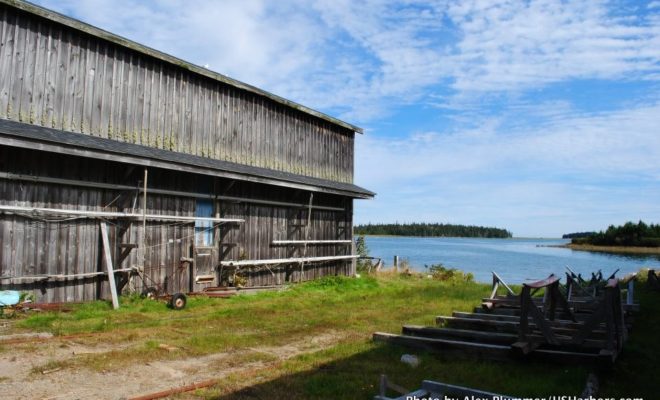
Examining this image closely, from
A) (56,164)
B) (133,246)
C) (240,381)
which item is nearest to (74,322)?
(133,246)

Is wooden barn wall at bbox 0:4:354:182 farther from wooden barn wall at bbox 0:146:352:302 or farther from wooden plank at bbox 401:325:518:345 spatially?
wooden plank at bbox 401:325:518:345

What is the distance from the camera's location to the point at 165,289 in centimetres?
1445

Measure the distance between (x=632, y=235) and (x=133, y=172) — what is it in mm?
92348

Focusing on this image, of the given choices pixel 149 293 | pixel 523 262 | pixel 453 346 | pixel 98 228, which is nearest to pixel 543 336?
pixel 453 346

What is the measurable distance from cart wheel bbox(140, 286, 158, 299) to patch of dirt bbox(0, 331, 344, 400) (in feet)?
15.5

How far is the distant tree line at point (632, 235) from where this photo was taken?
84250 millimetres

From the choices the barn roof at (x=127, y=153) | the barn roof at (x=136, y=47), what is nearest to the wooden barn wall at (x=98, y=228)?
the barn roof at (x=127, y=153)

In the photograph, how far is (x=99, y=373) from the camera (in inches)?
277

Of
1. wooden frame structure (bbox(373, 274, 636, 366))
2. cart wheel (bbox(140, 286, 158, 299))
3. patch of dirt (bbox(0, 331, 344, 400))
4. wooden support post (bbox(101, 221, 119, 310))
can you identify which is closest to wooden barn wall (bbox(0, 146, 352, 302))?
cart wheel (bbox(140, 286, 158, 299))

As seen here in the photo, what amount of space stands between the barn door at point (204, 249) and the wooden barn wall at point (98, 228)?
0.90 feet

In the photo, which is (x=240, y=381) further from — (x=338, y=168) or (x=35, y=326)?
(x=338, y=168)

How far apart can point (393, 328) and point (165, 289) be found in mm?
6688

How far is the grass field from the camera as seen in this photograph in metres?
6.74

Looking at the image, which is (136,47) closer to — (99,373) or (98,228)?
(98,228)
